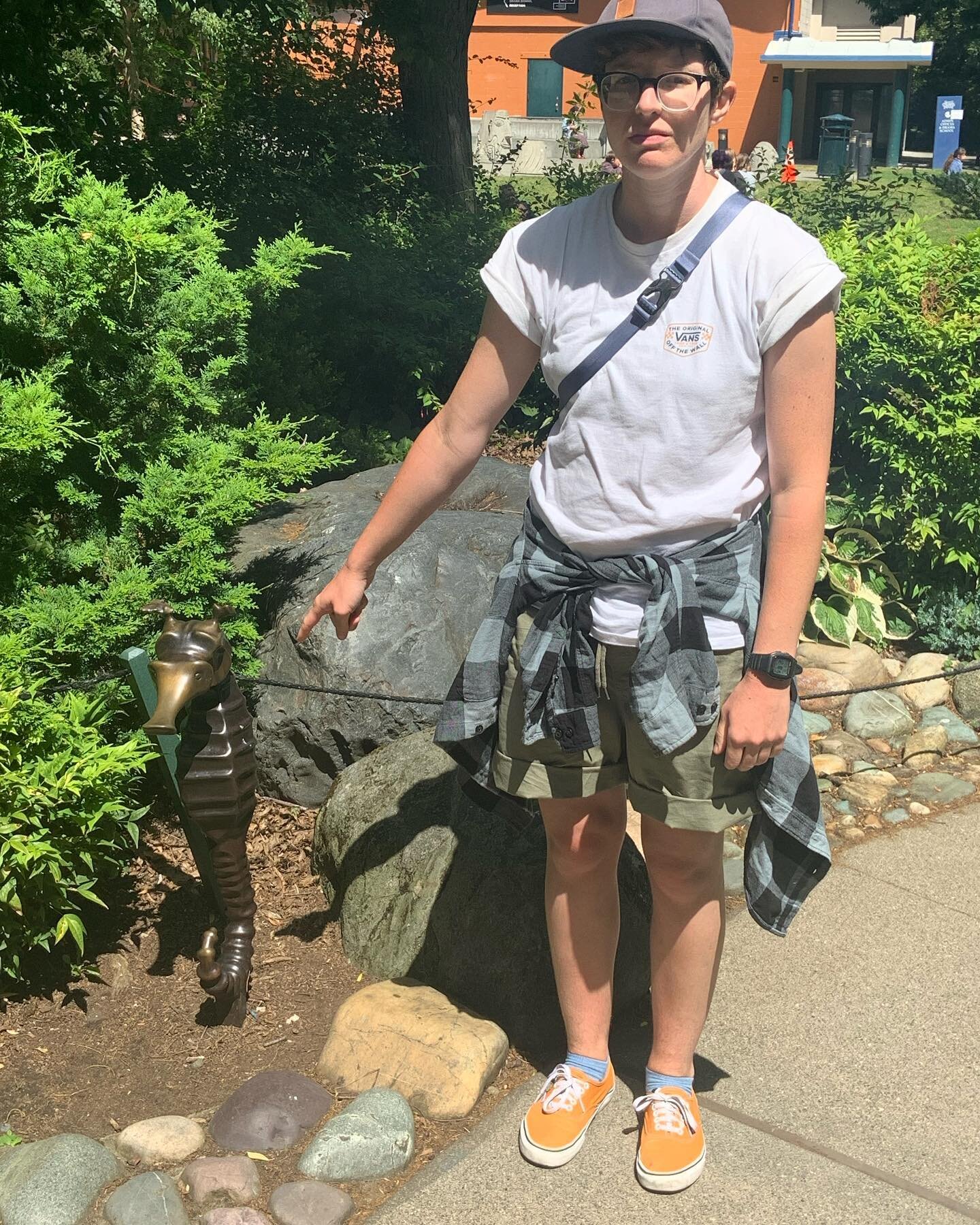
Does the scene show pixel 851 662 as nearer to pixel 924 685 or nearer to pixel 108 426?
pixel 924 685

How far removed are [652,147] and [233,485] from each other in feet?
5.81

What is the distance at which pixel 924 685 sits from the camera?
A: 196 inches

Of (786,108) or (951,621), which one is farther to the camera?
(786,108)

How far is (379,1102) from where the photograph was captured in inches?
110

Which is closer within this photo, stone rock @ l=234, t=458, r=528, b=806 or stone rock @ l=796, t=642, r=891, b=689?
stone rock @ l=234, t=458, r=528, b=806

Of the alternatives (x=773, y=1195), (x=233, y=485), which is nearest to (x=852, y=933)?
(x=773, y=1195)

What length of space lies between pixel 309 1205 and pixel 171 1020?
773 millimetres

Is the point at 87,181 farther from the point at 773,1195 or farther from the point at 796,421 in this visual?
the point at 773,1195

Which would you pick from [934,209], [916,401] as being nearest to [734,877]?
[916,401]

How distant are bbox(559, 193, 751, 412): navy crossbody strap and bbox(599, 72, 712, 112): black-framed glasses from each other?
0.61 ft

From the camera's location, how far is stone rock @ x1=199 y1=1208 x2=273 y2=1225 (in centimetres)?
248

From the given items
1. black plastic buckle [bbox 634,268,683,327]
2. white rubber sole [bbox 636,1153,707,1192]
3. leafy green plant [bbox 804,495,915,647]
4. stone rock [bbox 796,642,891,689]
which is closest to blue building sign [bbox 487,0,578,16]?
leafy green plant [bbox 804,495,915,647]

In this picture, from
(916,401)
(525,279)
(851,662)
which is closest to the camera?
(525,279)

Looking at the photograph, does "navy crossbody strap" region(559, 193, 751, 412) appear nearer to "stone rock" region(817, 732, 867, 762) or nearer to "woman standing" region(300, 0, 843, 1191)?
"woman standing" region(300, 0, 843, 1191)
